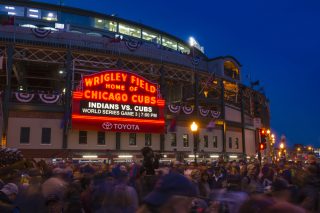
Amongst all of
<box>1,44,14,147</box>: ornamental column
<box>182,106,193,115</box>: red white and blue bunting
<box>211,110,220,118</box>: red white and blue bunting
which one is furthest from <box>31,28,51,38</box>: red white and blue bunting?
<box>211,110,220,118</box>: red white and blue bunting

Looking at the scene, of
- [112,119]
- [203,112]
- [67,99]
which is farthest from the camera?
[203,112]

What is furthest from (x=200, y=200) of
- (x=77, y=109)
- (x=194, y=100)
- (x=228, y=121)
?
(x=228, y=121)

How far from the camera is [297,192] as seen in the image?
287 inches

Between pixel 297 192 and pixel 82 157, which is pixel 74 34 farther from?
pixel 297 192

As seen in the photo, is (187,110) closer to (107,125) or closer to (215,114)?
(215,114)

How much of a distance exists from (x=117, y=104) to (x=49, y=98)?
20.9ft

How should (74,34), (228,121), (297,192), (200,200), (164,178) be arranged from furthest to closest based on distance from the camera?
(228,121), (74,34), (297,192), (200,200), (164,178)

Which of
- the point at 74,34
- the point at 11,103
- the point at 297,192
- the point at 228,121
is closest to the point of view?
the point at 297,192

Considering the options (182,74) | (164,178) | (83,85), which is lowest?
(164,178)

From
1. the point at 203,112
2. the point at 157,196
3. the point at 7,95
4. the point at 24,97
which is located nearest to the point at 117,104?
the point at 24,97

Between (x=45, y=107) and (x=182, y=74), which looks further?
(x=182, y=74)

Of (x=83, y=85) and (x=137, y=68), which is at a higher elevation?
(x=137, y=68)

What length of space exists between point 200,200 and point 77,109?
96.0 ft

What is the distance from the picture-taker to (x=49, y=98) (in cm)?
3434
